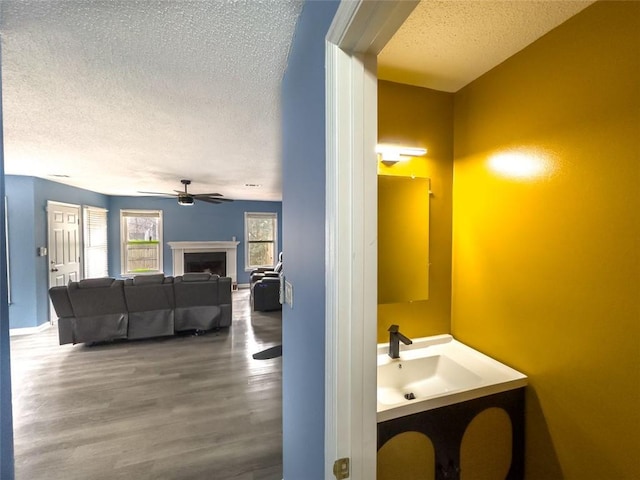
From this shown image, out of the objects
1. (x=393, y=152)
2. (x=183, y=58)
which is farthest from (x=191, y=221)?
(x=393, y=152)

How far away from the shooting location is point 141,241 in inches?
272

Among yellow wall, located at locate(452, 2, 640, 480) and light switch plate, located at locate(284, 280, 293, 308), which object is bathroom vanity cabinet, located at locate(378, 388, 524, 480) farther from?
light switch plate, located at locate(284, 280, 293, 308)

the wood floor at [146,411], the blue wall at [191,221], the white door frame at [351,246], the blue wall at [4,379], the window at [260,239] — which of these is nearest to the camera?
the white door frame at [351,246]

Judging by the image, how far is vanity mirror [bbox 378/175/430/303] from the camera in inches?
63.9

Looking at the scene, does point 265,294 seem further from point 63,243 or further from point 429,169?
point 429,169

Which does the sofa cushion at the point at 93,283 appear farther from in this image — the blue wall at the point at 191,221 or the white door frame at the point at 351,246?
the white door frame at the point at 351,246

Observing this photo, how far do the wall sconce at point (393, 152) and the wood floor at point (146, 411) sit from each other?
210 cm

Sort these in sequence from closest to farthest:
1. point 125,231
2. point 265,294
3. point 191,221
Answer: point 265,294, point 125,231, point 191,221

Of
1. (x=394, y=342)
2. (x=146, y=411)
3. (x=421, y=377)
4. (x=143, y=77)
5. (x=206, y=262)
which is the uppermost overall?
(x=143, y=77)

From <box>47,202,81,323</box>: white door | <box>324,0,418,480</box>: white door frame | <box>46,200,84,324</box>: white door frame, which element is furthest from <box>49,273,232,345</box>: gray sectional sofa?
<box>324,0,418,480</box>: white door frame

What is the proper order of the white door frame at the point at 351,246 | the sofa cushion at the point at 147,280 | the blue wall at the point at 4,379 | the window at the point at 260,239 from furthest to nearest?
the window at the point at 260,239
the sofa cushion at the point at 147,280
the blue wall at the point at 4,379
the white door frame at the point at 351,246

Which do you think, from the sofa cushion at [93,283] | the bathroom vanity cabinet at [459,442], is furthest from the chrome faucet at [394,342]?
the sofa cushion at [93,283]

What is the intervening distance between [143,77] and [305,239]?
1.34m

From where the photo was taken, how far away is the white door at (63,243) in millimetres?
4625
